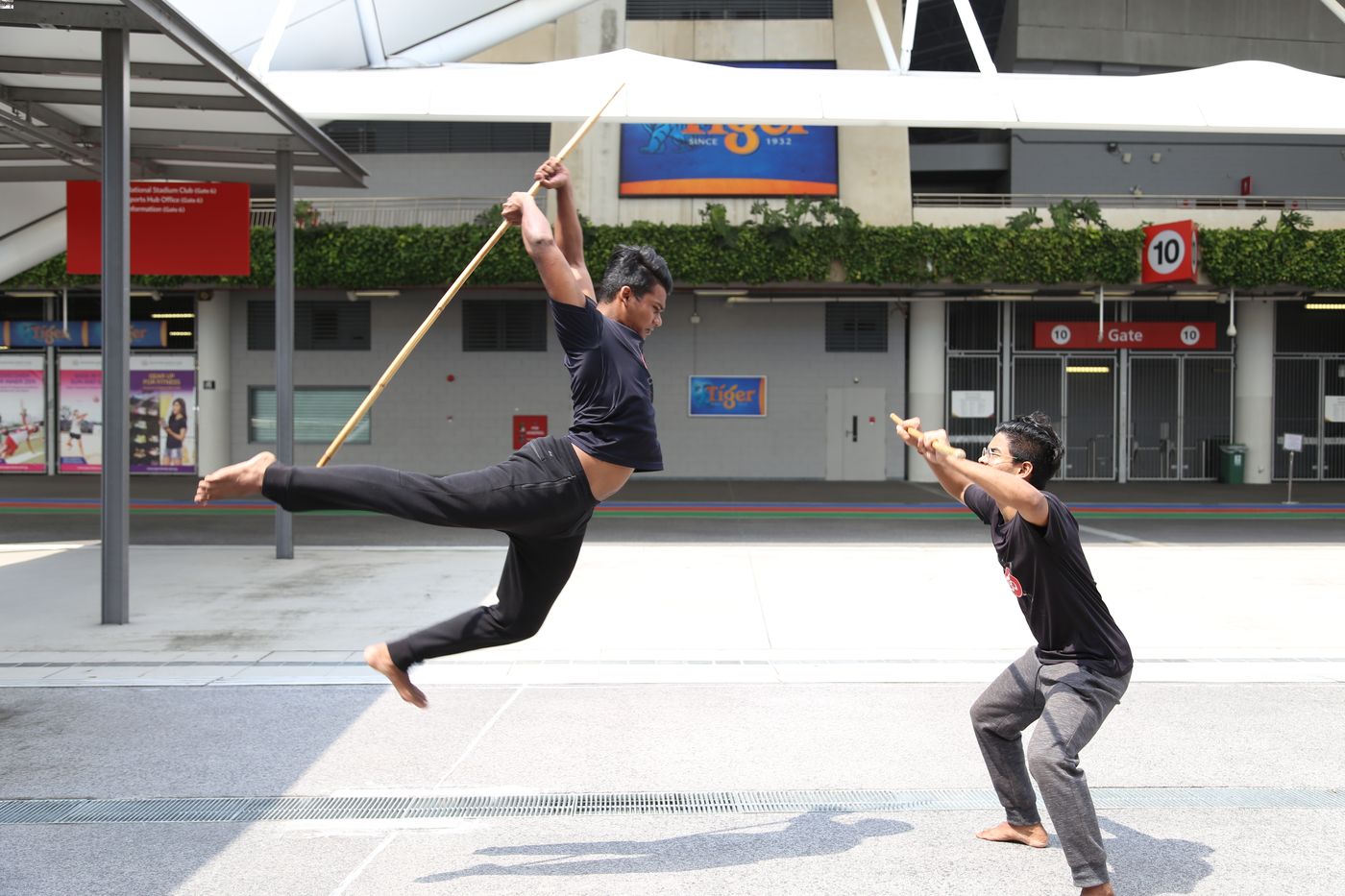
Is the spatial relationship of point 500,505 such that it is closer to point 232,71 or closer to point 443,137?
point 232,71

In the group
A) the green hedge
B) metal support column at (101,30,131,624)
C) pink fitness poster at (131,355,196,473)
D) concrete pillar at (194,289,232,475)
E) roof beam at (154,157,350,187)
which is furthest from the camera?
pink fitness poster at (131,355,196,473)

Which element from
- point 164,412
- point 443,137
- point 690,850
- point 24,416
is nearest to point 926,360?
point 443,137

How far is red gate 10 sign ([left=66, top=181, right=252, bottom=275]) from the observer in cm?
1195

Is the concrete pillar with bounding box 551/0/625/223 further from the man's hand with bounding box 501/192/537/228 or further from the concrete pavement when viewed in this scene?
the man's hand with bounding box 501/192/537/228

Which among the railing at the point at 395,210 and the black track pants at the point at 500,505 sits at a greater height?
the railing at the point at 395,210

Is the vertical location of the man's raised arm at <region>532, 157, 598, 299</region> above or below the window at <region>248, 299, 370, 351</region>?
below

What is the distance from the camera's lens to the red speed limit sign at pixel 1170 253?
22797 millimetres

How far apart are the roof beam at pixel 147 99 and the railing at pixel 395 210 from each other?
1428 cm

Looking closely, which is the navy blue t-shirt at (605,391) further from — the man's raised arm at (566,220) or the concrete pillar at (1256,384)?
the concrete pillar at (1256,384)

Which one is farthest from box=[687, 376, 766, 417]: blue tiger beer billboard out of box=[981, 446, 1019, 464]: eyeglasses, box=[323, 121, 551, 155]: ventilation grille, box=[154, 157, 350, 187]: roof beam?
box=[981, 446, 1019, 464]: eyeglasses

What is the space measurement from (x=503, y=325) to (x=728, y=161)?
21.1 ft

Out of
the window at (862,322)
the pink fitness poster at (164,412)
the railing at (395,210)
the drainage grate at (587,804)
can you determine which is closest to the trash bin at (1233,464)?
the window at (862,322)

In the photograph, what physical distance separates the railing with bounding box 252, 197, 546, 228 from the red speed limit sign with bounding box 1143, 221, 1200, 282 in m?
13.0

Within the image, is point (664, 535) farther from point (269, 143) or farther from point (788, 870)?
point (788, 870)
